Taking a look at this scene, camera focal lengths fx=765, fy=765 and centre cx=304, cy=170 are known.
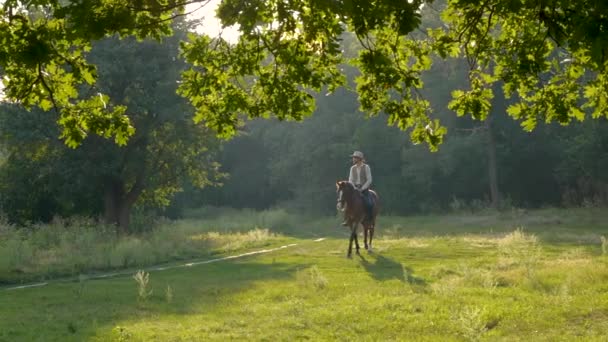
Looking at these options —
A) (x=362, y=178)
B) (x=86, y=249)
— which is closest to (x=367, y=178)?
(x=362, y=178)

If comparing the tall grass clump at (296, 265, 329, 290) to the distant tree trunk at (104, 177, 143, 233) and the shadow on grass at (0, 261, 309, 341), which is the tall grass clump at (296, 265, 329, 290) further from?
the distant tree trunk at (104, 177, 143, 233)

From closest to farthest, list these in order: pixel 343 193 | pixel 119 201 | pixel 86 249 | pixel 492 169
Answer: pixel 343 193 → pixel 86 249 → pixel 119 201 → pixel 492 169

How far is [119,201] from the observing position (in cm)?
3700

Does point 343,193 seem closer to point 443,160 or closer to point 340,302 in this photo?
point 340,302

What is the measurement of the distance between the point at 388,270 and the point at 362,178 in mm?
6686

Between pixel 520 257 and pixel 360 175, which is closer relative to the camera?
pixel 520 257

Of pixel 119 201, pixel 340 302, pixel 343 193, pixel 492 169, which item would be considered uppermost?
pixel 492 169

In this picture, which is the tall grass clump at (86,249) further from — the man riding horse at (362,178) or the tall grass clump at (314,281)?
the tall grass clump at (314,281)

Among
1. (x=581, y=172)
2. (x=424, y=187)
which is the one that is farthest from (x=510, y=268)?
(x=424, y=187)

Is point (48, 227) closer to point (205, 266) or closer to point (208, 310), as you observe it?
point (205, 266)

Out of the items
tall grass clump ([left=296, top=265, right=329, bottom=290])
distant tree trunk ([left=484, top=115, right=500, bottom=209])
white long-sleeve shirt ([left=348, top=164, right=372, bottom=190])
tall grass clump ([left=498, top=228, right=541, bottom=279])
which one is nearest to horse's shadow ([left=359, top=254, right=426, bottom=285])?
tall grass clump ([left=296, top=265, right=329, bottom=290])

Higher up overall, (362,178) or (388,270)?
(362,178)

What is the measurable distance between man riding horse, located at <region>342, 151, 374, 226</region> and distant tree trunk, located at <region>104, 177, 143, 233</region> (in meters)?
14.7

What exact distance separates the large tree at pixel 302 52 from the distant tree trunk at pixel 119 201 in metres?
26.0
